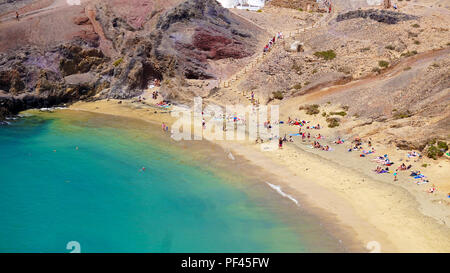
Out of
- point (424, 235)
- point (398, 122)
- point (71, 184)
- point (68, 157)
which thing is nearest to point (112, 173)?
point (71, 184)

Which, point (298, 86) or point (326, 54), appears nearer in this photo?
point (298, 86)

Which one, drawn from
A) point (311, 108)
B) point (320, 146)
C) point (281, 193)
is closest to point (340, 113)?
point (311, 108)

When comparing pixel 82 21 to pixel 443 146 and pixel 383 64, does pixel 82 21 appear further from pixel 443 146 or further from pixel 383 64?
pixel 443 146

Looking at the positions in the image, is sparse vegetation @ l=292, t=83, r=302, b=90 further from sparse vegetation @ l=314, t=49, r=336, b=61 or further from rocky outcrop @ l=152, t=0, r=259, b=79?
rocky outcrop @ l=152, t=0, r=259, b=79

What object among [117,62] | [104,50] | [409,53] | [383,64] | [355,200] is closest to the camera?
[355,200]

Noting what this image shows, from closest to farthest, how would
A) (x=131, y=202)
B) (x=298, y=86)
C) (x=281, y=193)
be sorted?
1. (x=131, y=202)
2. (x=281, y=193)
3. (x=298, y=86)

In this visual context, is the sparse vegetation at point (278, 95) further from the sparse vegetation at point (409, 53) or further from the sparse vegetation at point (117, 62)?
the sparse vegetation at point (117, 62)

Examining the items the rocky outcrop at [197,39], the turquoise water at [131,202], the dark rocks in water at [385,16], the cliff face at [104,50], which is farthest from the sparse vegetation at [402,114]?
the rocky outcrop at [197,39]
